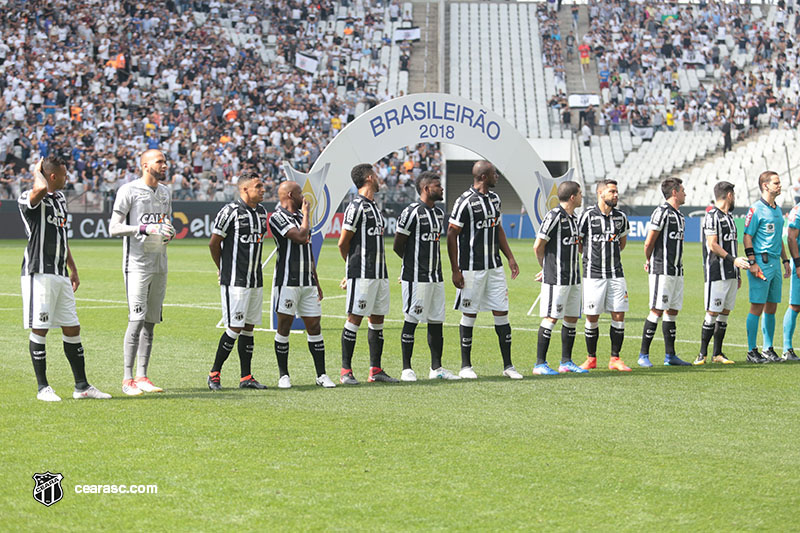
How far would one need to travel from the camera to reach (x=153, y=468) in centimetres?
618

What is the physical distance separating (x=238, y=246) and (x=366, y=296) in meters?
1.33

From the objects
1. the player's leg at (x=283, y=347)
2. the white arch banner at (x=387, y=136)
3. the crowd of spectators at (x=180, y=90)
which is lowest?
the player's leg at (x=283, y=347)

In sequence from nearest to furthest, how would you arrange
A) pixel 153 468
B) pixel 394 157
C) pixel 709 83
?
pixel 153 468 → pixel 394 157 → pixel 709 83

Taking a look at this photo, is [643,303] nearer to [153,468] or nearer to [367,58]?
[153,468]

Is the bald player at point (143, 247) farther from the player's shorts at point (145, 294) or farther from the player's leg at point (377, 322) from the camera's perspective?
the player's leg at point (377, 322)

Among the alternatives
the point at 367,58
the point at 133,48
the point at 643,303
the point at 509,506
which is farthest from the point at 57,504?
the point at 367,58

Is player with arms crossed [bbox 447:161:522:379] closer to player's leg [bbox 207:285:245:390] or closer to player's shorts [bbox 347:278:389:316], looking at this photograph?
player's shorts [bbox 347:278:389:316]

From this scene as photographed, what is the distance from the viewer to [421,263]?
32.6ft

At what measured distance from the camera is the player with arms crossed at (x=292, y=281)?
9242 millimetres

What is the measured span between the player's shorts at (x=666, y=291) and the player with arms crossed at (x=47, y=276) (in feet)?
20.3

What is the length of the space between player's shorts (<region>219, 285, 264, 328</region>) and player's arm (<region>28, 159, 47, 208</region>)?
179 centimetres

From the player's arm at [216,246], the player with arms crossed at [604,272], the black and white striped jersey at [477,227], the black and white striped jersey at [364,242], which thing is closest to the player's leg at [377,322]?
the black and white striped jersey at [364,242]

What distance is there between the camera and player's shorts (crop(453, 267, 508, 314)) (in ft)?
33.4

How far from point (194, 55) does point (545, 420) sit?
38936 millimetres
